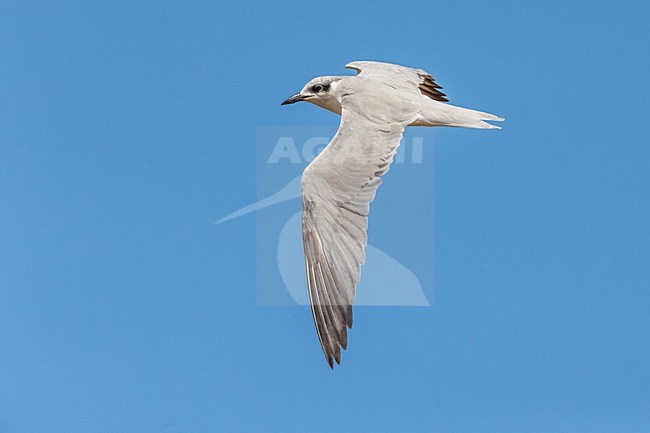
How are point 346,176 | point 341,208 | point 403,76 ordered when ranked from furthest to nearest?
point 403,76 < point 346,176 < point 341,208

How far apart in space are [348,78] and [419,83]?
1.39m

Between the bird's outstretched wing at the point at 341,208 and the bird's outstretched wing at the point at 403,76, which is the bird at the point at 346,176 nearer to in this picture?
the bird's outstretched wing at the point at 341,208

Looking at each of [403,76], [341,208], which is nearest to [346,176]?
[341,208]

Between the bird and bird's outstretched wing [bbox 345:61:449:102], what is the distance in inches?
17.4

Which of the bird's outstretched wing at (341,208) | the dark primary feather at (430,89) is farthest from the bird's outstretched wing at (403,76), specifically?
the bird's outstretched wing at (341,208)

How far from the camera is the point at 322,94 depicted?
11945 mm

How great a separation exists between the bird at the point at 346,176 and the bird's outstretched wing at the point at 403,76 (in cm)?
44

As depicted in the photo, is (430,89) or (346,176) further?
(430,89)

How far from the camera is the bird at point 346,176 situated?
9.48 metres

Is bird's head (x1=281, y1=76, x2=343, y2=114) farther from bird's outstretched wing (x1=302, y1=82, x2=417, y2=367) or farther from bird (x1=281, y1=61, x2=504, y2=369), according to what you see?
bird's outstretched wing (x1=302, y1=82, x2=417, y2=367)

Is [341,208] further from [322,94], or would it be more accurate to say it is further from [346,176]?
[322,94]

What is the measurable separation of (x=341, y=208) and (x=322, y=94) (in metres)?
2.38

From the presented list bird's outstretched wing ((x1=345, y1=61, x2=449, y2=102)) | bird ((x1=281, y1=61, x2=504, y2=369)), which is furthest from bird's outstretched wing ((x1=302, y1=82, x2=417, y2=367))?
bird's outstretched wing ((x1=345, y1=61, x2=449, y2=102))

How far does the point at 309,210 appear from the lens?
392 inches
